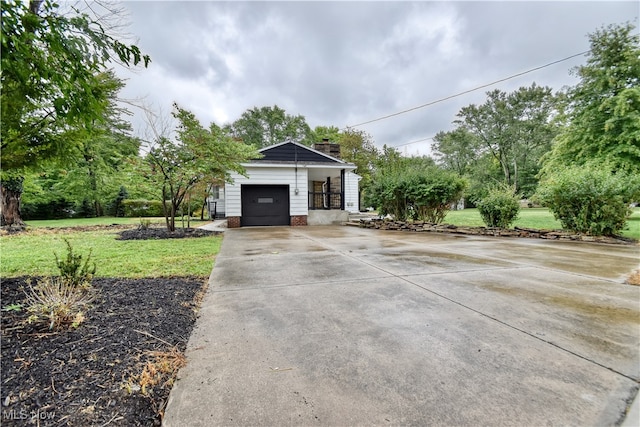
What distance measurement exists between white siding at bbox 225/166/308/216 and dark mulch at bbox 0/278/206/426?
980 centimetres

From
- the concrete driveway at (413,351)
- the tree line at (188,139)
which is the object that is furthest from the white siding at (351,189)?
the concrete driveway at (413,351)

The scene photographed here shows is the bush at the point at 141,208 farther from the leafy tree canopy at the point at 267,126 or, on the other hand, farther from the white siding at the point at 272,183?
the leafy tree canopy at the point at 267,126

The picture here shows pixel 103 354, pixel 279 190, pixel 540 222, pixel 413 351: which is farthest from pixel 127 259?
pixel 540 222

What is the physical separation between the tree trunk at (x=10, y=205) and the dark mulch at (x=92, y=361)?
10946mm

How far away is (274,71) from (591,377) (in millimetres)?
14168

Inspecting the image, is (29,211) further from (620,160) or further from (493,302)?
(620,160)

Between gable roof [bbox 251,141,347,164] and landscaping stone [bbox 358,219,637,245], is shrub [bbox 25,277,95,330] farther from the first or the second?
gable roof [bbox 251,141,347,164]

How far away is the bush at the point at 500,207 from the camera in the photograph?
28.0 feet

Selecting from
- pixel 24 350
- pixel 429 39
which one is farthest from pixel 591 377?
pixel 429 39

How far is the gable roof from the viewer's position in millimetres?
13594

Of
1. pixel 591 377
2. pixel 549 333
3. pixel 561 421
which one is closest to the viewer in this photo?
pixel 561 421

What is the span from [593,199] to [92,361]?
9.77m

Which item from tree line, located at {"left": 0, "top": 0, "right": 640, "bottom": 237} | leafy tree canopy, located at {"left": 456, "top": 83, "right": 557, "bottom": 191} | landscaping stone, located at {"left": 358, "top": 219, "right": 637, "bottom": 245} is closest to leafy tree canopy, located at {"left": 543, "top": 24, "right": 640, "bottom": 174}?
tree line, located at {"left": 0, "top": 0, "right": 640, "bottom": 237}

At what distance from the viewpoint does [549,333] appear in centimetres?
213
